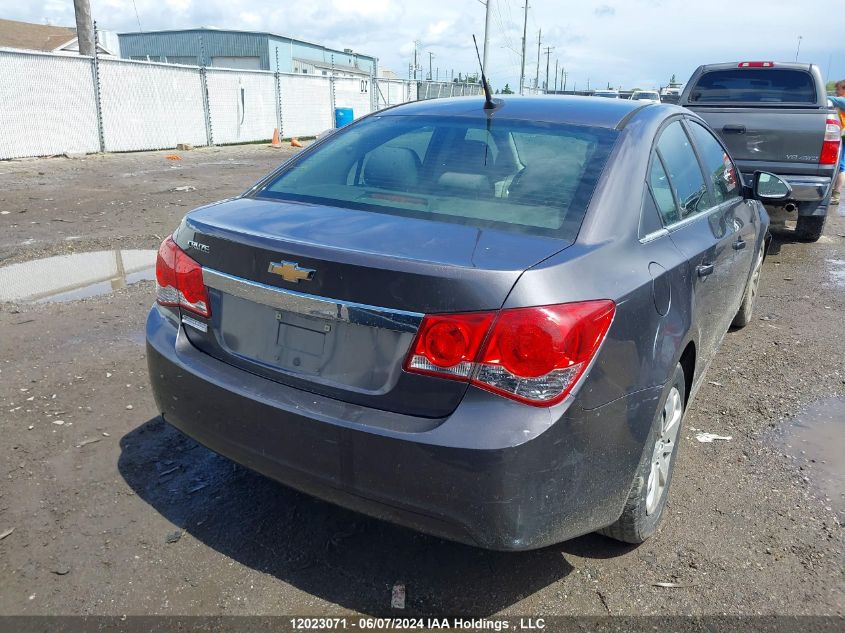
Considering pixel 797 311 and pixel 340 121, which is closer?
pixel 797 311

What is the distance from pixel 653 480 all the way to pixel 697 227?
1.20m

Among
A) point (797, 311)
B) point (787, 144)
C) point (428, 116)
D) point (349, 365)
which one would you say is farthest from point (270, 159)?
point (349, 365)

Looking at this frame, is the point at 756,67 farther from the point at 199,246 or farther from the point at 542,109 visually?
the point at 199,246

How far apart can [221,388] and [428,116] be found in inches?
64.8

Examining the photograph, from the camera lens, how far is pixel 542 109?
129 inches

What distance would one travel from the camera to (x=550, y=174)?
9.14 ft

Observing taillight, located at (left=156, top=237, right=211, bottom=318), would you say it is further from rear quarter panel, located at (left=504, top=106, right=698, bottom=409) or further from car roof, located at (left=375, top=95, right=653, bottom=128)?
car roof, located at (left=375, top=95, right=653, bottom=128)

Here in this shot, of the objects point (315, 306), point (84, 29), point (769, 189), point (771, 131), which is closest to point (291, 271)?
point (315, 306)

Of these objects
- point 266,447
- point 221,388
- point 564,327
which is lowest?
point 266,447

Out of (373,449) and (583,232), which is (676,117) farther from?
(373,449)

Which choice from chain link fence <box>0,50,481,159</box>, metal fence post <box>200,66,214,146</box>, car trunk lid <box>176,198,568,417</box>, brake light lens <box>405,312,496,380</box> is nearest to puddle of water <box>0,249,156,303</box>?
car trunk lid <box>176,198,568,417</box>

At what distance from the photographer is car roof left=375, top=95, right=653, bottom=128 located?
3.13 meters

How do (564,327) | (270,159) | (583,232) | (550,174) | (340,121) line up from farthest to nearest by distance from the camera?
(340,121), (270,159), (550,174), (583,232), (564,327)

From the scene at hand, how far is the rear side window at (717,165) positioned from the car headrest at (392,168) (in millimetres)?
1712
